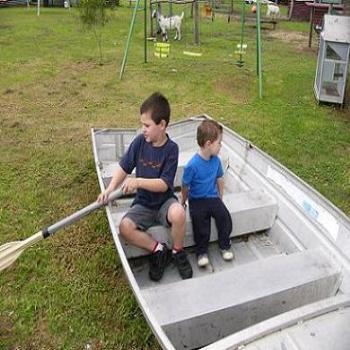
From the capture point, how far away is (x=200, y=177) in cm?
328

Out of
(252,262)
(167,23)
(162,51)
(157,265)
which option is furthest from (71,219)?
(167,23)

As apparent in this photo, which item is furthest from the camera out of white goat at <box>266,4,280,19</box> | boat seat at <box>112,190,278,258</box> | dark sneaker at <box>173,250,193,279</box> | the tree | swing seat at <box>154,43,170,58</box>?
white goat at <box>266,4,280,19</box>

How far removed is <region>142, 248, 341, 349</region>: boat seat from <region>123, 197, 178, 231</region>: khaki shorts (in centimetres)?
54

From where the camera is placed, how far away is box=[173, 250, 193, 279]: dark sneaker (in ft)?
10.2

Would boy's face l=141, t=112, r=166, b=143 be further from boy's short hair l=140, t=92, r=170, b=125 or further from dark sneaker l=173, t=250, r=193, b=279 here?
dark sneaker l=173, t=250, r=193, b=279

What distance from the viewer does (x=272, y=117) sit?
687 cm

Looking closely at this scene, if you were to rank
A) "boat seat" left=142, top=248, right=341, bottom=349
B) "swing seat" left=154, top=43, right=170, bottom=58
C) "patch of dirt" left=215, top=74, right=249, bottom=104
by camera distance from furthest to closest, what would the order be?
"swing seat" left=154, top=43, right=170, bottom=58 < "patch of dirt" left=215, top=74, right=249, bottom=104 < "boat seat" left=142, top=248, right=341, bottom=349

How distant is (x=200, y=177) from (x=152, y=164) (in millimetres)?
366

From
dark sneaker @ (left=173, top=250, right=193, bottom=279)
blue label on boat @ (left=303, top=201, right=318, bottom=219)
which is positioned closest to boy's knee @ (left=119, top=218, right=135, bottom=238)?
dark sneaker @ (left=173, top=250, right=193, bottom=279)

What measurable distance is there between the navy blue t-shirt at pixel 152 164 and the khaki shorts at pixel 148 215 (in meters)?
0.03

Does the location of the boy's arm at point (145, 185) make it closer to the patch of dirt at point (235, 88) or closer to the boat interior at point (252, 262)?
the boat interior at point (252, 262)

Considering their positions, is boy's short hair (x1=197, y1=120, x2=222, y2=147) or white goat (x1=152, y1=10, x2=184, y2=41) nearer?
boy's short hair (x1=197, y1=120, x2=222, y2=147)

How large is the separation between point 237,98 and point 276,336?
6049mm

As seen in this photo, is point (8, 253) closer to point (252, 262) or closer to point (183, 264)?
point (183, 264)
